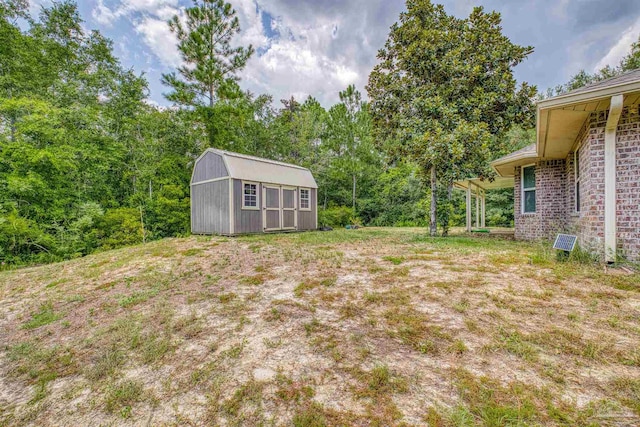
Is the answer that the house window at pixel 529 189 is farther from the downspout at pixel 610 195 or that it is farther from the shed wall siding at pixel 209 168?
the shed wall siding at pixel 209 168

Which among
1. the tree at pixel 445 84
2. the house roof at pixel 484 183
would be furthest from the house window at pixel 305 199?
the house roof at pixel 484 183

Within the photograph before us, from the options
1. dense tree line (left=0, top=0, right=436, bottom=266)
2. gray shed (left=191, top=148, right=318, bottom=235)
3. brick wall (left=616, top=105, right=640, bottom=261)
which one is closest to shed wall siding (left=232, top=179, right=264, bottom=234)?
gray shed (left=191, top=148, right=318, bottom=235)

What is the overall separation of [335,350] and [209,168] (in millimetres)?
9592

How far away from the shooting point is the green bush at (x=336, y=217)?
54.1 feet

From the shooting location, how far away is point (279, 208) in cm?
1125

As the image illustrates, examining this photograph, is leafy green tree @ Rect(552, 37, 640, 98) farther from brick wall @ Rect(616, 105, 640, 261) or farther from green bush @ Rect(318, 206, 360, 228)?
brick wall @ Rect(616, 105, 640, 261)

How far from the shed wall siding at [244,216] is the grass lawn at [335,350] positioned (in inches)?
211

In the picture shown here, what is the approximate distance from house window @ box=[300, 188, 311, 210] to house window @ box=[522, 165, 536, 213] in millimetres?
8034

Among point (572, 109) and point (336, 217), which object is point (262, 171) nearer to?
point (336, 217)

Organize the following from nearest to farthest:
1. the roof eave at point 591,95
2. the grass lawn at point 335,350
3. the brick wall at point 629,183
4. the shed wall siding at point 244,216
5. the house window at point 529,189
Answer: the grass lawn at point 335,350
the roof eave at point 591,95
the brick wall at point 629,183
the house window at point 529,189
the shed wall siding at point 244,216

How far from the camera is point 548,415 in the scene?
1.45m

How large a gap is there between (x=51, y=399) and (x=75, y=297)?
2907mm

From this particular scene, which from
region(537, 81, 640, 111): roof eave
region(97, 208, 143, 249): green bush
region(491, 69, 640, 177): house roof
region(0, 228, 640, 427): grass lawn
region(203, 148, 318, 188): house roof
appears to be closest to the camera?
region(0, 228, 640, 427): grass lawn

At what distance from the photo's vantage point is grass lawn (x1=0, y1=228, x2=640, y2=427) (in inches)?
→ 62.4
